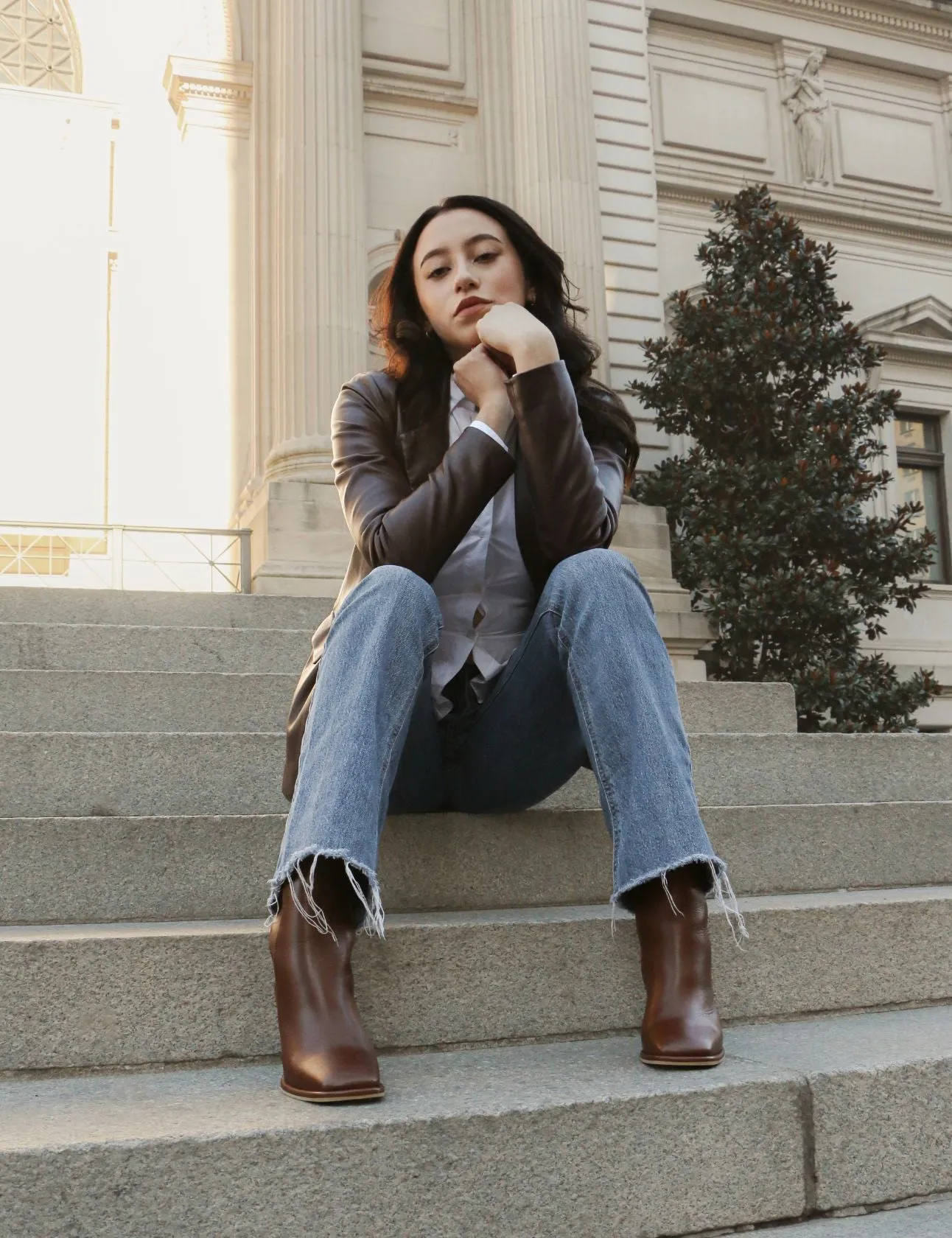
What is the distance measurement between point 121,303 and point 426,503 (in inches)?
320

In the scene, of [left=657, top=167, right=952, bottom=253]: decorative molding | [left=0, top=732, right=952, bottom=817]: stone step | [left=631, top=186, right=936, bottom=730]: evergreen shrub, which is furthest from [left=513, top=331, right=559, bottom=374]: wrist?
[left=657, top=167, right=952, bottom=253]: decorative molding

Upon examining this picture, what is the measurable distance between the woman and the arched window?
28.5 ft

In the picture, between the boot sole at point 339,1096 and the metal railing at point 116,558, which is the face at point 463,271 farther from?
the metal railing at point 116,558

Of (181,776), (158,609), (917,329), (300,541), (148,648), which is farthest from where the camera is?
(917,329)

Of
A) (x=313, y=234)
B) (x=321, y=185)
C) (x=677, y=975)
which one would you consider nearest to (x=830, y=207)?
(x=321, y=185)

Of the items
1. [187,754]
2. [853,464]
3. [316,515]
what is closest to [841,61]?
[853,464]

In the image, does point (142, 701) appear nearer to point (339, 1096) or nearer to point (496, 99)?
point (339, 1096)

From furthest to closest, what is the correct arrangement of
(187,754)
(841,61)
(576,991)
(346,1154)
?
(841,61) < (187,754) < (576,991) < (346,1154)

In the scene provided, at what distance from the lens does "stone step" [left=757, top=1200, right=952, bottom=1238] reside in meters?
1.46

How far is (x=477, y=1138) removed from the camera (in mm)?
1381

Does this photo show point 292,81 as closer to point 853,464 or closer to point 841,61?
point 853,464

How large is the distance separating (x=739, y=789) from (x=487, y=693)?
49.2 inches

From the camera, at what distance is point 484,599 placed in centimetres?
212

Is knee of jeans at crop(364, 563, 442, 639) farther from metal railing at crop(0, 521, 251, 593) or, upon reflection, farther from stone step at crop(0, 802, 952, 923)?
metal railing at crop(0, 521, 251, 593)
